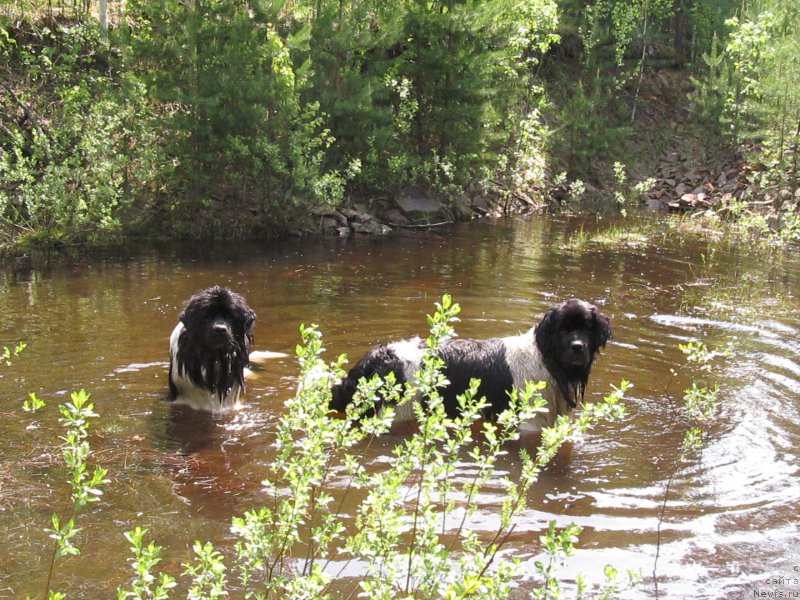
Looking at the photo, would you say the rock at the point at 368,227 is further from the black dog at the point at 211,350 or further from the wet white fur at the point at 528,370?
the wet white fur at the point at 528,370

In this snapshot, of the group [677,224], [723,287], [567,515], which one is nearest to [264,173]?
[723,287]

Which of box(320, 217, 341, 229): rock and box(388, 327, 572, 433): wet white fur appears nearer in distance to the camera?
box(388, 327, 572, 433): wet white fur

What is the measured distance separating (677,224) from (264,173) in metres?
10.3

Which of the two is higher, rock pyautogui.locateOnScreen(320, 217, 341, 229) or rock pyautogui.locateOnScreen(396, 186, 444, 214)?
rock pyautogui.locateOnScreen(396, 186, 444, 214)

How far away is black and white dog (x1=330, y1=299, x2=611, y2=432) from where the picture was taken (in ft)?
21.0

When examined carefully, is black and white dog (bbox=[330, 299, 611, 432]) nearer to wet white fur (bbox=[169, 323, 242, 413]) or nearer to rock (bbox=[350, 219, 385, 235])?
wet white fur (bbox=[169, 323, 242, 413])

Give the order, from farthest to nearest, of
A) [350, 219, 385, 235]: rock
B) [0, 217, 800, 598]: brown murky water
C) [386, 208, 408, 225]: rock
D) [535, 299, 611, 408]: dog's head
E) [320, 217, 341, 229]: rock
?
[386, 208, 408, 225]: rock < [350, 219, 385, 235]: rock < [320, 217, 341, 229]: rock < [535, 299, 611, 408]: dog's head < [0, 217, 800, 598]: brown murky water

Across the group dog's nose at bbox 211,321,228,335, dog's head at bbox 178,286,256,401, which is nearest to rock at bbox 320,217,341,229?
dog's head at bbox 178,286,256,401

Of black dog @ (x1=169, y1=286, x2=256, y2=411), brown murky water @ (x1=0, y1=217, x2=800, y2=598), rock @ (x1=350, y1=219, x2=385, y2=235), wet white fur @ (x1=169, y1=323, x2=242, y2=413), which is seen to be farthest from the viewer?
rock @ (x1=350, y1=219, x2=385, y2=235)

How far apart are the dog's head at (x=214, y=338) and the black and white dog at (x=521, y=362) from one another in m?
0.98

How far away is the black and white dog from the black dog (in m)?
0.95

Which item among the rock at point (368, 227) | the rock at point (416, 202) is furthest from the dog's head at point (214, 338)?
the rock at point (416, 202)

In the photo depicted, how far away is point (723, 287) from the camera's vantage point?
40.1 ft

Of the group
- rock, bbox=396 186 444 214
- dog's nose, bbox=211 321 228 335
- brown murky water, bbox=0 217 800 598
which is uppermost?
rock, bbox=396 186 444 214
